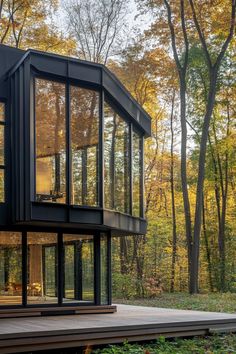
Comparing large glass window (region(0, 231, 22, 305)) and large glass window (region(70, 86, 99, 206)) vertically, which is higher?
large glass window (region(70, 86, 99, 206))

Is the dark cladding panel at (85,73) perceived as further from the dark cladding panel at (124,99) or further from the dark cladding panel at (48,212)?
the dark cladding panel at (48,212)

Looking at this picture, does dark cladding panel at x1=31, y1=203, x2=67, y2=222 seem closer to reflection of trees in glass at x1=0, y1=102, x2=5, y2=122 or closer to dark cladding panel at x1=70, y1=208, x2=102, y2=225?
dark cladding panel at x1=70, y1=208, x2=102, y2=225

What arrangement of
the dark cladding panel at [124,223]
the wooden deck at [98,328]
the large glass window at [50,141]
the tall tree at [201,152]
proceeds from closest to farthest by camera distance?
the wooden deck at [98,328], the large glass window at [50,141], the dark cladding panel at [124,223], the tall tree at [201,152]

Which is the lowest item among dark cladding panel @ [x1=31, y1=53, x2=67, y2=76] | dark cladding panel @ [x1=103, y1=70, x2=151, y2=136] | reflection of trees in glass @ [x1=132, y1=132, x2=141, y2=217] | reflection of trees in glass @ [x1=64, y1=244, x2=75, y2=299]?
reflection of trees in glass @ [x1=64, y1=244, x2=75, y2=299]

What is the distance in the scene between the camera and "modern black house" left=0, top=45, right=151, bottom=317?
34.7ft

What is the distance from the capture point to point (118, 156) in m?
12.3

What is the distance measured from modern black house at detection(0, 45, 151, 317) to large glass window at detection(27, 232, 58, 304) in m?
0.02

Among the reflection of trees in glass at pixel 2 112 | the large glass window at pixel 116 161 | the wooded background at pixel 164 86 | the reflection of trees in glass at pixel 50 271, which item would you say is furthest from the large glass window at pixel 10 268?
the wooded background at pixel 164 86

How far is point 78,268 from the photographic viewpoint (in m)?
11.8

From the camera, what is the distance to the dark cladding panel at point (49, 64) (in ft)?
35.2

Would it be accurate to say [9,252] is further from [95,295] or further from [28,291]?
[95,295]

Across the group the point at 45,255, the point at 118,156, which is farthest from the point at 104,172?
the point at 45,255

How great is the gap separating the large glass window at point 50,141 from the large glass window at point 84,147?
0.20 m

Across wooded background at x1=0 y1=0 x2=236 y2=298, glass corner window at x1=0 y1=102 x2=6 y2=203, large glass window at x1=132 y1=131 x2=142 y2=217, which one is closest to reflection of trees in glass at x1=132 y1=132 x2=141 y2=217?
large glass window at x1=132 y1=131 x2=142 y2=217
